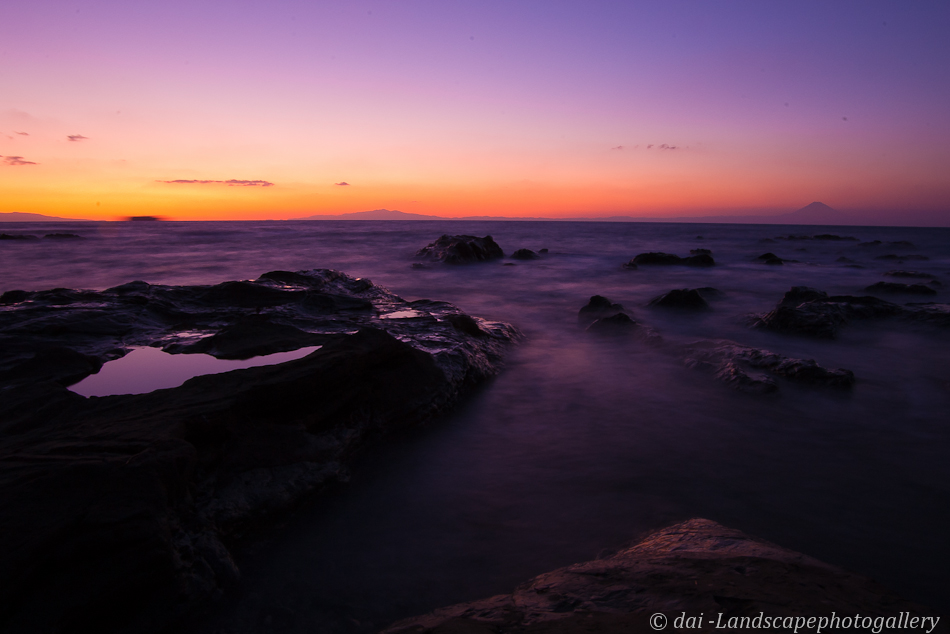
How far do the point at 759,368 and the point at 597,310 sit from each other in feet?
11.6

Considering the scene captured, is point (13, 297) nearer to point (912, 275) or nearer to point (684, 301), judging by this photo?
point (684, 301)

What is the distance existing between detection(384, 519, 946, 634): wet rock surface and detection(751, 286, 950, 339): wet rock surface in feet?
19.2

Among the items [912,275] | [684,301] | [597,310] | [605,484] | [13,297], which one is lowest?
[605,484]

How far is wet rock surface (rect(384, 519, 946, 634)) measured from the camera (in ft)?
5.14

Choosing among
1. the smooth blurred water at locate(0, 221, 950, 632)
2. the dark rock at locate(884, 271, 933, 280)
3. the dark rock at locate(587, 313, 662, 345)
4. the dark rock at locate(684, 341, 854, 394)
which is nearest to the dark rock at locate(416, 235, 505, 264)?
the dark rock at locate(587, 313, 662, 345)

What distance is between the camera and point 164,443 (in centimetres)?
219

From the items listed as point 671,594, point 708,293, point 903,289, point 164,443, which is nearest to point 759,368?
point 671,594

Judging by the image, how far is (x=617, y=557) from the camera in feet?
7.15

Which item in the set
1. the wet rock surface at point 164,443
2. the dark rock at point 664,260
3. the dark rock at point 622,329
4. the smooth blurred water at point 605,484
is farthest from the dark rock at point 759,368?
the dark rock at point 664,260

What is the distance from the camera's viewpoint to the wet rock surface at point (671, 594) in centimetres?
157

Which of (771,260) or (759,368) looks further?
(771,260)

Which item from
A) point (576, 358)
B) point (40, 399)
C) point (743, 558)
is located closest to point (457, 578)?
point (743, 558)

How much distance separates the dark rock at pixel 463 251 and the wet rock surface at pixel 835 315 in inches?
434

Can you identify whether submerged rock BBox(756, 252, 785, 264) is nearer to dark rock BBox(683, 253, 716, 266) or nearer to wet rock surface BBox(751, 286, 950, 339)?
dark rock BBox(683, 253, 716, 266)
